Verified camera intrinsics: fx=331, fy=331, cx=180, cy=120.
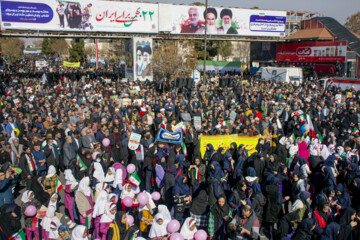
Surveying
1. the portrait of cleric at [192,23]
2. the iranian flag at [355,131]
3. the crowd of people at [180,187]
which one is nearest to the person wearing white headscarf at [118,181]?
the crowd of people at [180,187]

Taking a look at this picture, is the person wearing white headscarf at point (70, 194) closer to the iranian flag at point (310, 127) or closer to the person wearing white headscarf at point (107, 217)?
the person wearing white headscarf at point (107, 217)

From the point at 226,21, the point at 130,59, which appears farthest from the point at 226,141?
the point at 226,21

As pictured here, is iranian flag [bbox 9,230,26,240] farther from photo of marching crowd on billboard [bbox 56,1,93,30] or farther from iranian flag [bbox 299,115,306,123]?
photo of marching crowd on billboard [bbox 56,1,93,30]

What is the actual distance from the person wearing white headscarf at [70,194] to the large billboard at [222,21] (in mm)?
29138

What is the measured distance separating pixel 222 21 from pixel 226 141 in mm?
30440

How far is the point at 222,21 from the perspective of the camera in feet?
122

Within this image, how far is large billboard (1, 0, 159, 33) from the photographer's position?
2936 centimetres

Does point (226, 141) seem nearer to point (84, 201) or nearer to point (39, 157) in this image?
point (84, 201)

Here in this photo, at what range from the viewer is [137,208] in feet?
21.3

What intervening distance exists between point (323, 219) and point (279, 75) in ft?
83.6

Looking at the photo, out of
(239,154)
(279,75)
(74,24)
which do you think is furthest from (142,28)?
(239,154)

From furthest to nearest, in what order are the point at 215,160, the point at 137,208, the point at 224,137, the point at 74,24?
the point at 74,24
the point at 224,137
the point at 215,160
the point at 137,208

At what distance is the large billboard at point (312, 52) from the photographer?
34.9m

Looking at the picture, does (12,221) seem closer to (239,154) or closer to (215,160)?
(215,160)
